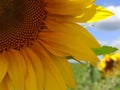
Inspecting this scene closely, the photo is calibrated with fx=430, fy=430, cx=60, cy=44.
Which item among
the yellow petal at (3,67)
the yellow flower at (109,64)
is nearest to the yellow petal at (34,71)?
the yellow petal at (3,67)

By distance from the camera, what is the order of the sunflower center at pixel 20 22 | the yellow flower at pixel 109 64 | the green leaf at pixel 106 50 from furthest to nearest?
the yellow flower at pixel 109 64
the sunflower center at pixel 20 22
the green leaf at pixel 106 50

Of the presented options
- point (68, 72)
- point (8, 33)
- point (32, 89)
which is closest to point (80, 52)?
point (68, 72)

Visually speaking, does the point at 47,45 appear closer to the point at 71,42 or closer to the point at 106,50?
the point at 71,42

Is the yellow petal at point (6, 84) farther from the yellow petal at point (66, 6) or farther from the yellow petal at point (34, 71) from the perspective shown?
the yellow petal at point (66, 6)

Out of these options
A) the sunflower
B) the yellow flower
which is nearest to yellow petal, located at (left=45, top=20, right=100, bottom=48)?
the sunflower

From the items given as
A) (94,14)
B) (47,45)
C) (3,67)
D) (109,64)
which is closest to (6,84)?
(3,67)

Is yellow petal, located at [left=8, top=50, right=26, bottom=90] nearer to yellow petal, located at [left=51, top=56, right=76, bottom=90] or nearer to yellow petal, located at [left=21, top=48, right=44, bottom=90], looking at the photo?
yellow petal, located at [left=21, top=48, right=44, bottom=90]
